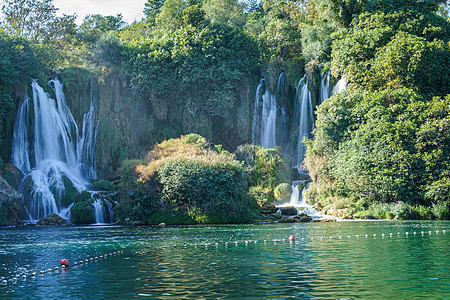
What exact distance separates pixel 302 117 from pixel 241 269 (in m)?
34.8

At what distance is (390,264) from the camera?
455 inches

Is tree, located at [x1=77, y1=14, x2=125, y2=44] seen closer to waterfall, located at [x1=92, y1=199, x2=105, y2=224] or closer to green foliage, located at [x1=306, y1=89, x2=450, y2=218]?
waterfall, located at [x1=92, y1=199, x2=105, y2=224]

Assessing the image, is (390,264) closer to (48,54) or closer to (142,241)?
(142,241)

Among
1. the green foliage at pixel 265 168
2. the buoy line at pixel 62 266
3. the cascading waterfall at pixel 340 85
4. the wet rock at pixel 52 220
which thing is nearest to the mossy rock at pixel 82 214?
the wet rock at pixel 52 220

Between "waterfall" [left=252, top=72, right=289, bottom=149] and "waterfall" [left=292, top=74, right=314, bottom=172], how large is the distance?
1.43m

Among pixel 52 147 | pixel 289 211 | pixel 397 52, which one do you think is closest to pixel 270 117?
pixel 397 52

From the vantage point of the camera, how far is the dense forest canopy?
2938 cm

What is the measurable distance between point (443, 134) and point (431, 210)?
459 cm

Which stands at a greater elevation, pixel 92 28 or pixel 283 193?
pixel 92 28

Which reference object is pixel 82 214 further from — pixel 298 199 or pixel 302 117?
pixel 302 117

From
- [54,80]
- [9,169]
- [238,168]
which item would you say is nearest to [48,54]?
[54,80]

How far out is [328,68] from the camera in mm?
44094

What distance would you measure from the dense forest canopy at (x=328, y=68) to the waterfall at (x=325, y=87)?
2.56 ft

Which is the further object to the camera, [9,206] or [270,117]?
[270,117]
